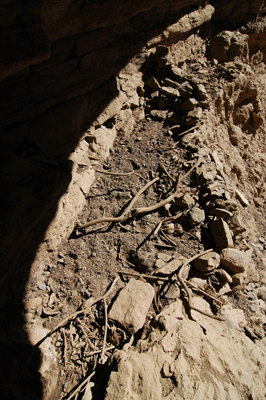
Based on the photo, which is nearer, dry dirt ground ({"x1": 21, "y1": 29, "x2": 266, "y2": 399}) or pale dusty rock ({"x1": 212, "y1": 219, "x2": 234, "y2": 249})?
dry dirt ground ({"x1": 21, "y1": 29, "x2": 266, "y2": 399})

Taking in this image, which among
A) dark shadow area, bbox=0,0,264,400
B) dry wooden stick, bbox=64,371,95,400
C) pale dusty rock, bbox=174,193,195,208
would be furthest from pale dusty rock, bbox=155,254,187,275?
dark shadow area, bbox=0,0,264,400

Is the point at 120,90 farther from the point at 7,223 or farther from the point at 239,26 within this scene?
the point at 239,26

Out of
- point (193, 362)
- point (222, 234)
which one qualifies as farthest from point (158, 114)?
point (193, 362)

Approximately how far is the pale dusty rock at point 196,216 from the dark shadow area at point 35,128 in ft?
3.71

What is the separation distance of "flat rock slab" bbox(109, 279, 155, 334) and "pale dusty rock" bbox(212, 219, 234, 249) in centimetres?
71

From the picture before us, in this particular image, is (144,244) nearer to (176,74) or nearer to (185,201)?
(185,201)

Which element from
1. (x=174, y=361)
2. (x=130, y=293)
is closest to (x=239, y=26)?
(x=130, y=293)

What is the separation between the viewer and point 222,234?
82.3 inches

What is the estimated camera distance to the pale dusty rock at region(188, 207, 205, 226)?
2203mm

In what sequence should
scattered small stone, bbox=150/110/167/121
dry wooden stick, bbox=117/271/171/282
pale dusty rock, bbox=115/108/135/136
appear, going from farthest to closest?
scattered small stone, bbox=150/110/167/121 → pale dusty rock, bbox=115/108/135/136 → dry wooden stick, bbox=117/271/171/282

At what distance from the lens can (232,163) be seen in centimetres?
346

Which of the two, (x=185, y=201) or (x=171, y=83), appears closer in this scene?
(x=185, y=201)

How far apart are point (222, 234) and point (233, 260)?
0.74 feet

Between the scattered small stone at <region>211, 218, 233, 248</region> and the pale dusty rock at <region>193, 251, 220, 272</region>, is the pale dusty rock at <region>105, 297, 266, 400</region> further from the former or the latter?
the scattered small stone at <region>211, 218, 233, 248</region>
